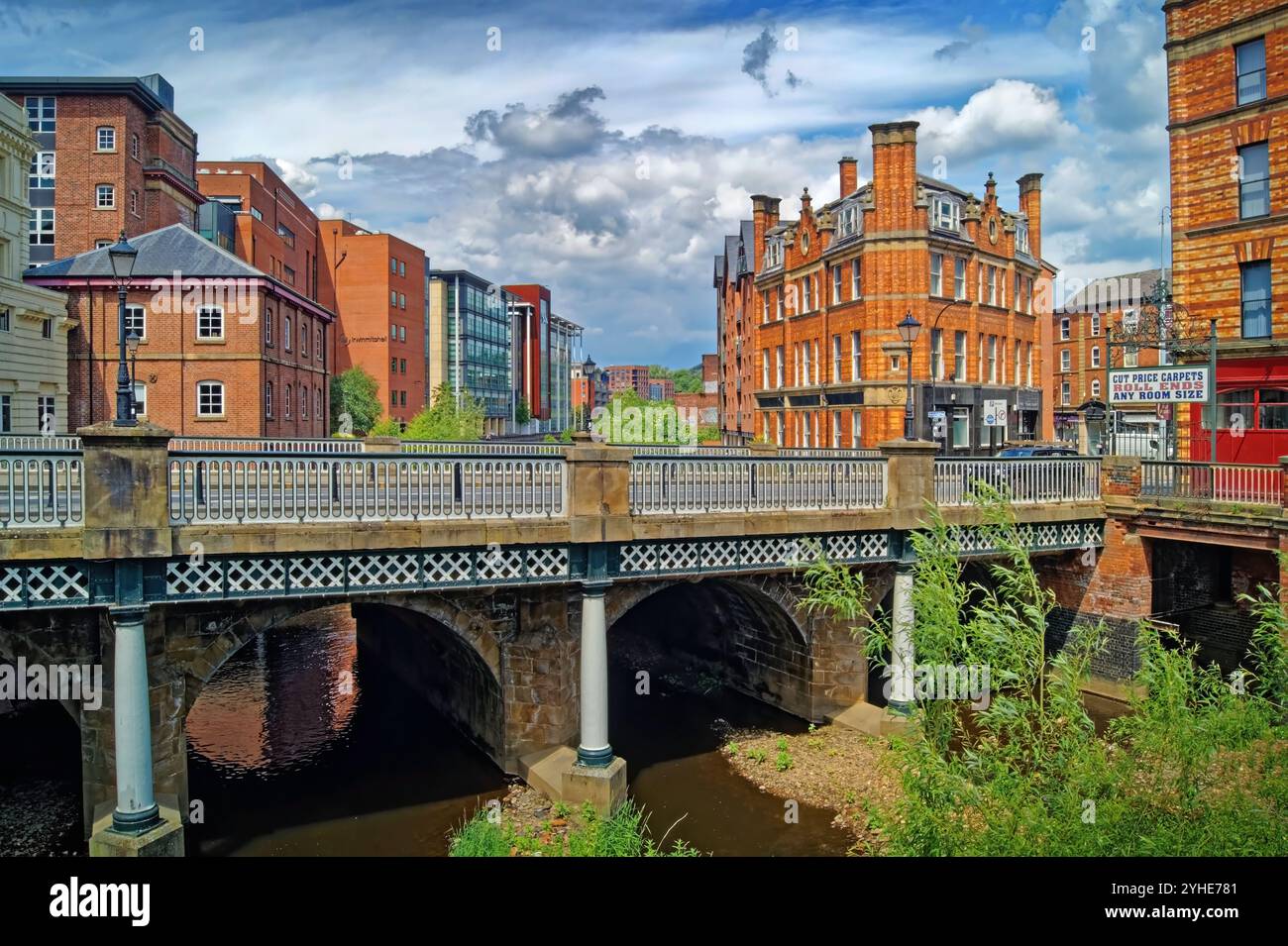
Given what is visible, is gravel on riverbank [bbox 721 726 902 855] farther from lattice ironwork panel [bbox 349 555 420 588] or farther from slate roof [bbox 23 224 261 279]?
slate roof [bbox 23 224 261 279]

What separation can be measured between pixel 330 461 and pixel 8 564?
Result: 3.83m

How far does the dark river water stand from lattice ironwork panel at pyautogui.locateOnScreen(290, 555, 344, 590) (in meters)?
4.39

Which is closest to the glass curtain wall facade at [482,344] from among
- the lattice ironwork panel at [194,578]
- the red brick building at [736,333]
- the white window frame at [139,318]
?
the red brick building at [736,333]

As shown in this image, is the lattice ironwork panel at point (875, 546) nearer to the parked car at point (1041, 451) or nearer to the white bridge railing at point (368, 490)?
the white bridge railing at point (368, 490)

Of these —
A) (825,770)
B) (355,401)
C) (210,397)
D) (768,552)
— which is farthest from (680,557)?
(355,401)

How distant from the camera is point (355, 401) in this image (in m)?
65.4

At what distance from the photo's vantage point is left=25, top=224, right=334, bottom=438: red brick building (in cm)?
3753

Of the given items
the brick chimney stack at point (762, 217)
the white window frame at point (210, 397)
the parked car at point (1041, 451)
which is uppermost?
the brick chimney stack at point (762, 217)

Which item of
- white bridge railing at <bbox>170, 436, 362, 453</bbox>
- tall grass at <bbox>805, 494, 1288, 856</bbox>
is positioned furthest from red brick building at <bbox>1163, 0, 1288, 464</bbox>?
white bridge railing at <bbox>170, 436, 362, 453</bbox>

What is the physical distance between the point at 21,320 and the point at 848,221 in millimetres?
35398

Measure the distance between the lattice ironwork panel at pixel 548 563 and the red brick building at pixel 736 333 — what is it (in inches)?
1718

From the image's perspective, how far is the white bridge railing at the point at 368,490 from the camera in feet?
37.7

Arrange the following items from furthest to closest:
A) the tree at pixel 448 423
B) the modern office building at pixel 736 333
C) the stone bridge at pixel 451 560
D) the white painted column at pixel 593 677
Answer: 1. the modern office building at pixel 736 333
2. the tree at pixel 448 423
3. the white painted column at pixel 593 677
4. the stone bridge at pixel 451 560

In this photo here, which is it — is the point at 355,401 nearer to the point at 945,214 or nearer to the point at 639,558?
the point at 945,214
